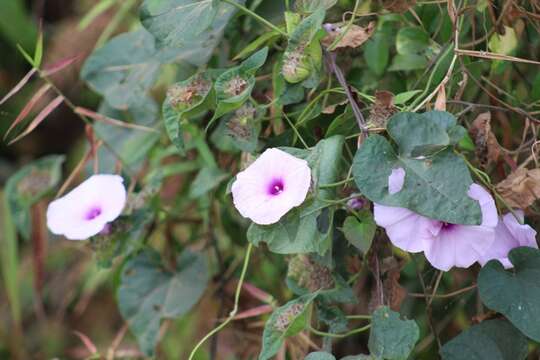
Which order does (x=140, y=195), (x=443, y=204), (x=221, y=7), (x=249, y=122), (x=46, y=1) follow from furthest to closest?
(x=46, y=1) < (x=140, y=195) < (x=221, y=7) < (x=249, y=122) < (x=443, y=204)

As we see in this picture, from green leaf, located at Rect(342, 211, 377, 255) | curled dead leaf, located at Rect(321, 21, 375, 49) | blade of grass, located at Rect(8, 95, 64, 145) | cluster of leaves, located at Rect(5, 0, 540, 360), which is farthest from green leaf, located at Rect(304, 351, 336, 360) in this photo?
blade of grass, located at Rect(8, 95, 64, 145)

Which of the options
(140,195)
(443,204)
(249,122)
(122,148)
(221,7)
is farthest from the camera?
(122,148)

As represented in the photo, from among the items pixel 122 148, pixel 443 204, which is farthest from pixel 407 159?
pixel 122 148

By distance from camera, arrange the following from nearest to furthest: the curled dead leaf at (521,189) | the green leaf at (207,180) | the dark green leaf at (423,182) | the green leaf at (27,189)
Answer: the dark green leaf at (423,182) < the curled dead leaf at (521,189) < the green leaf at (207,180) < the green leaf at (27,189)

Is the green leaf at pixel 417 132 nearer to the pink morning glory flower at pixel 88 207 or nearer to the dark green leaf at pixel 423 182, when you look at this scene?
the dark green leaf at pixel 423 182

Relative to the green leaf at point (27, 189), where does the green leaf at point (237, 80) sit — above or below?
above

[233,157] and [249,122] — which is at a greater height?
[249,122]

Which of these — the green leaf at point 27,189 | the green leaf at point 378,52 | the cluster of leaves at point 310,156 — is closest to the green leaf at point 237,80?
the cluster of leaves at point 310,156

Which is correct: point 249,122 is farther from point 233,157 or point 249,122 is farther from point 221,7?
point 233,157
